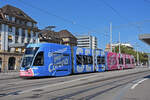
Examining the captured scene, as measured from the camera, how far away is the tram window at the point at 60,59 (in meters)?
19.0

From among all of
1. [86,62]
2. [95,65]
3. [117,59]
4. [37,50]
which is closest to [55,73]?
[37,50]

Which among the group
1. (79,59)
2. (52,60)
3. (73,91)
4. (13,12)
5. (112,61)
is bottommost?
(73,91)

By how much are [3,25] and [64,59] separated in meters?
30.1

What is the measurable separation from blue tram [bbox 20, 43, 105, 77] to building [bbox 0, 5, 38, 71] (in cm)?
2314

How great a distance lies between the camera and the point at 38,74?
1739 cm

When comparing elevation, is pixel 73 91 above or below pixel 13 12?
below

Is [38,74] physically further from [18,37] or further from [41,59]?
[18,37]

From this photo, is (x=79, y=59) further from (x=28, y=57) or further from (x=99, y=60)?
(x=28, y=57)

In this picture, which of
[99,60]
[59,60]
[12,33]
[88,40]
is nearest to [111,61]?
[99,60]

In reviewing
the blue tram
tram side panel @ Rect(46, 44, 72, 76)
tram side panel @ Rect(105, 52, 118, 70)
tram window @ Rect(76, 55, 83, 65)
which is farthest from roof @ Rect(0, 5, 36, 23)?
tram side panel @ Rect(46, 44, 72, 76)

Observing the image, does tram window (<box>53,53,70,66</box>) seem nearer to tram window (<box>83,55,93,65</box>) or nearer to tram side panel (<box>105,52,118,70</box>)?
tram window (<box>83,55,93,65</box>)

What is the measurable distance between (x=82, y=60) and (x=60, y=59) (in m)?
4.49

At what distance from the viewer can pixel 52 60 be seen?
18578mm

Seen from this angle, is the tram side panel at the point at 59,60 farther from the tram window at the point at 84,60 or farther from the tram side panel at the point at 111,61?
the tram side panel at the point at 111,61
